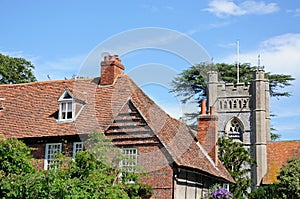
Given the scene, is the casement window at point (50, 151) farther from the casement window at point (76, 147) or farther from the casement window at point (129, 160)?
the casement window at point (129, 160)

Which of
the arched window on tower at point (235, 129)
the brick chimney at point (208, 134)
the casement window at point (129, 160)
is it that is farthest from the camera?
the arched window on tower at point (235, 129)

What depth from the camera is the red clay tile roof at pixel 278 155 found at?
50.2 metres

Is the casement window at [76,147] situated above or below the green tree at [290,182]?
above

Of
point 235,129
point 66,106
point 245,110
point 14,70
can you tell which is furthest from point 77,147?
point 245,110

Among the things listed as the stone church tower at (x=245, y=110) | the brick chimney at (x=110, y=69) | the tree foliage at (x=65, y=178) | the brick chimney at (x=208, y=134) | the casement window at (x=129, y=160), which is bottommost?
the tree foliage at (x=65, y=178)

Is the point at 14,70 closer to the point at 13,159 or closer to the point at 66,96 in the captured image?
the point at 66,96

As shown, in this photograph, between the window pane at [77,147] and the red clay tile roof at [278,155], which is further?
the red clay tile roof at [278,155]

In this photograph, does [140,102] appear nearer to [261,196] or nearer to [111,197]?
[111,197]

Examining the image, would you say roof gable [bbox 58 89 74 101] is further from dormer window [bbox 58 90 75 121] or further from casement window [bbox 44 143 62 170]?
casement window [bbox 44 143 62 170]

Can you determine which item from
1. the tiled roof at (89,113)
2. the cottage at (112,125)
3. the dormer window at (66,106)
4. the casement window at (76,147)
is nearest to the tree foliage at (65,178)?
the cottage at (112,125)

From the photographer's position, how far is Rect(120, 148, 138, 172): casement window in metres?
22.9

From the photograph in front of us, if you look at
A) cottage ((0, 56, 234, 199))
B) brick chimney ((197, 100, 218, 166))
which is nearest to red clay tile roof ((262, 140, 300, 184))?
brick chimney ((197, 100, 218, 166))

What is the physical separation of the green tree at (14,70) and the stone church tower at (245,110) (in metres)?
20.6

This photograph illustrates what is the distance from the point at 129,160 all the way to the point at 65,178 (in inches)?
190
